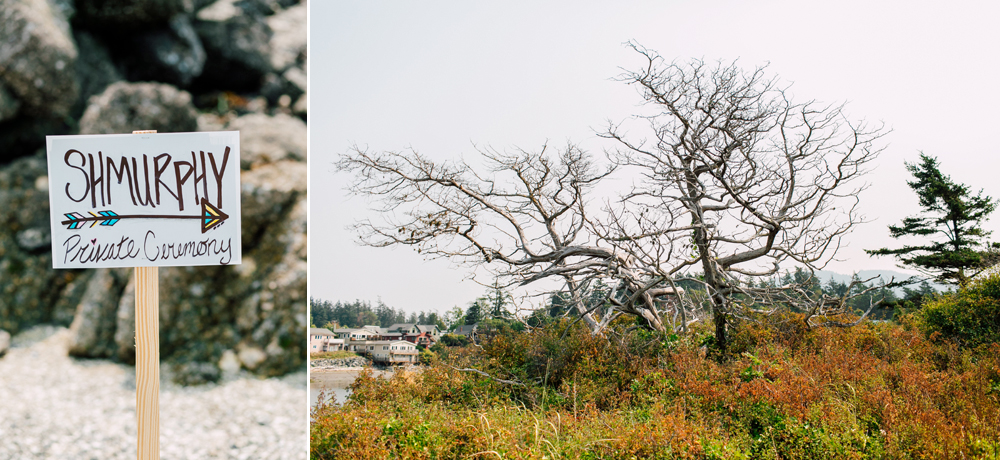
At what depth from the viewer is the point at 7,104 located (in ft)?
12.4

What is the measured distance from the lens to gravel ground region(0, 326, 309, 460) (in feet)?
11.1

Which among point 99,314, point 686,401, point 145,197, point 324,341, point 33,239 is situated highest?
point 145,197

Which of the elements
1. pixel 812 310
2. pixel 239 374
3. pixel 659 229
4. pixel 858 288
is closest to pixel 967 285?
pixel 858 288

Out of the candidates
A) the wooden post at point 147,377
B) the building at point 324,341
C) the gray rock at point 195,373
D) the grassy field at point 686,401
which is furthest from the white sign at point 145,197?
the building at point 324,341

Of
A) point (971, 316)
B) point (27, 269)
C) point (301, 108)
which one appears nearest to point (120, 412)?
point (27, 269)

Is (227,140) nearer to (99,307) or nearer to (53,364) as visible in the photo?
(99,307)

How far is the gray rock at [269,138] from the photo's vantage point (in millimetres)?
3561

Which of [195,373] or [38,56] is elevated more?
[38,56]

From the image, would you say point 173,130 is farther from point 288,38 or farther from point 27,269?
point 27,269

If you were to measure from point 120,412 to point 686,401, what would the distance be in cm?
447

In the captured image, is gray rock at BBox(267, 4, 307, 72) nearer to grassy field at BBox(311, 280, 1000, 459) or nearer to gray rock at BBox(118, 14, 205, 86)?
gray rock at BBox(118, 14, 205, 86)

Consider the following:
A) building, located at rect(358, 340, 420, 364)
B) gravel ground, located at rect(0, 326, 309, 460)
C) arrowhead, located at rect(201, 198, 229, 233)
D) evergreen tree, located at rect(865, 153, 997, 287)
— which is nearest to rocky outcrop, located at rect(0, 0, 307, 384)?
gravel ground, located at rect(0, 326, 309, 460)

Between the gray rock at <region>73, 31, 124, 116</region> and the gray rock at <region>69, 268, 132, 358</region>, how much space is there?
126 centimetres

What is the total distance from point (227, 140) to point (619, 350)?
468cm
